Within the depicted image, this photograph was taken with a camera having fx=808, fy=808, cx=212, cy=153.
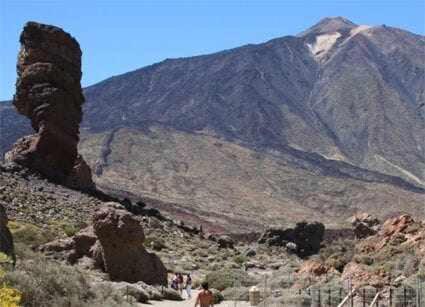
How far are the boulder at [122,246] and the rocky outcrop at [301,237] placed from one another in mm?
30998

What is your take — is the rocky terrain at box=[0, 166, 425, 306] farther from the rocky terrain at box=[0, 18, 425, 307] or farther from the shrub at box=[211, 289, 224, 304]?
the shrub at box=[211, 289, 224, 304]

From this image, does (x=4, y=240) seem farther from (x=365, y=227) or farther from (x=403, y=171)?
(x=403, y=171)

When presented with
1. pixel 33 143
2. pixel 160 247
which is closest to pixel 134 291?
pixel 160 247

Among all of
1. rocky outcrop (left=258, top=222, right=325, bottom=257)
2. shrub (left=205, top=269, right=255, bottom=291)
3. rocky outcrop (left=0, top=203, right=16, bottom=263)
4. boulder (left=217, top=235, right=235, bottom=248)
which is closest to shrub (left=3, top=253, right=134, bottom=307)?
rocky outcrop (left=0, top=203, right=16, bottom=263)

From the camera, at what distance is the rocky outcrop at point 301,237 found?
58.0 m

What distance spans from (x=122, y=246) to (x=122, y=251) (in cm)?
29

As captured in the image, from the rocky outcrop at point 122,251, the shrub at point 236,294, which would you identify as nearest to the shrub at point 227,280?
the shrub at point 236,294

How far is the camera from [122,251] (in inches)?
1059

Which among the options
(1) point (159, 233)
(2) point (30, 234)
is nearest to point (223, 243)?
(1) point (159, 233)

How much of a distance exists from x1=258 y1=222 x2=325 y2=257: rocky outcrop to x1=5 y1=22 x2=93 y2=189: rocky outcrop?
639 inches

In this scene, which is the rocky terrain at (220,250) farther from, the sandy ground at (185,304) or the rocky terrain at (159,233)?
the sandy ground at (185,304)

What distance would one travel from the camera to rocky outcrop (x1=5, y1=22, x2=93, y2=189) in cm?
4722

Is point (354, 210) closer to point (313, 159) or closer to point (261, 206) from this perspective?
point (261, 206)

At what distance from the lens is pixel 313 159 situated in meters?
155
